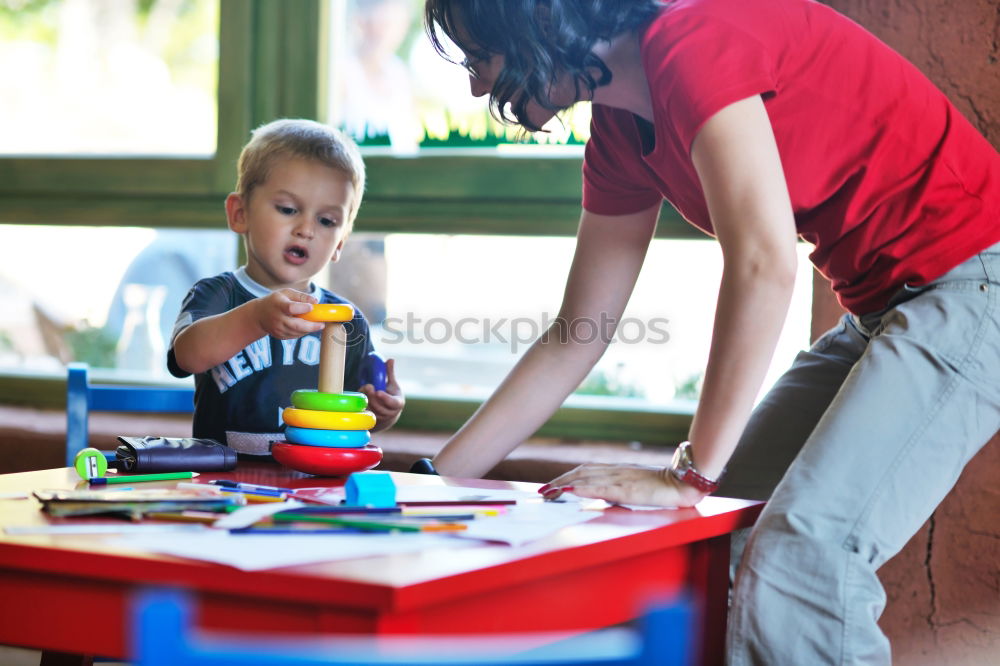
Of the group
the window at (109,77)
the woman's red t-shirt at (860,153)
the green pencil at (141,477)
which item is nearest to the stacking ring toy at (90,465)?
the green pencil at (141,477)

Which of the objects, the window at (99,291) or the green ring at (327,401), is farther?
the window at (99,291)

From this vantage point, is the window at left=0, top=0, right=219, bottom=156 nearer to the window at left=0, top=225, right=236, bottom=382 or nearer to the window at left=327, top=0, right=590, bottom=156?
the window at left=0, top=225, right=236, bottom=382

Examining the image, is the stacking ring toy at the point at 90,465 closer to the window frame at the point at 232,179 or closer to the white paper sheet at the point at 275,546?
the white paper sheet at the point at 275,546

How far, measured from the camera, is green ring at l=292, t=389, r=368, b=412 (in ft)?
4.07

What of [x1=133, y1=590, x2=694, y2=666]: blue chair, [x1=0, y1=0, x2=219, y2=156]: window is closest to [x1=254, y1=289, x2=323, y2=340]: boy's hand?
[x1=133, y1=590, x2=694, y2=666]: blue chair

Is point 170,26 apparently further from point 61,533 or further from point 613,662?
point 613,662

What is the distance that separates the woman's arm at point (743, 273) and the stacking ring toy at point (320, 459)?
0.24 meters

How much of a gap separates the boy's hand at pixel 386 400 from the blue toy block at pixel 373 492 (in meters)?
0.56

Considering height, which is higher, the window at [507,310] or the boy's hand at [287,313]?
the boy's hand at [287,313]

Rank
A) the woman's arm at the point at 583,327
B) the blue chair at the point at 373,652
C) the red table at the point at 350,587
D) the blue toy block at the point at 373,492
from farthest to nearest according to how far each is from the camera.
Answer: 1. the woman's arm at the point at 583,327
2. the blue toy block at the point at 373,492
3. the red table at the point at 350,587
4. the blue chair at the point at 373,652

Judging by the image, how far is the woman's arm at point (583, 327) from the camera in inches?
60.7

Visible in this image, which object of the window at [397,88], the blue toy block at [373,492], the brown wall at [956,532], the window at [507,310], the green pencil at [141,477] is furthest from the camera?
the window at [397,88]

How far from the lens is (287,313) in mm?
1258

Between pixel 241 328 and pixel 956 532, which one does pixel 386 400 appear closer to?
pixel 241 328
